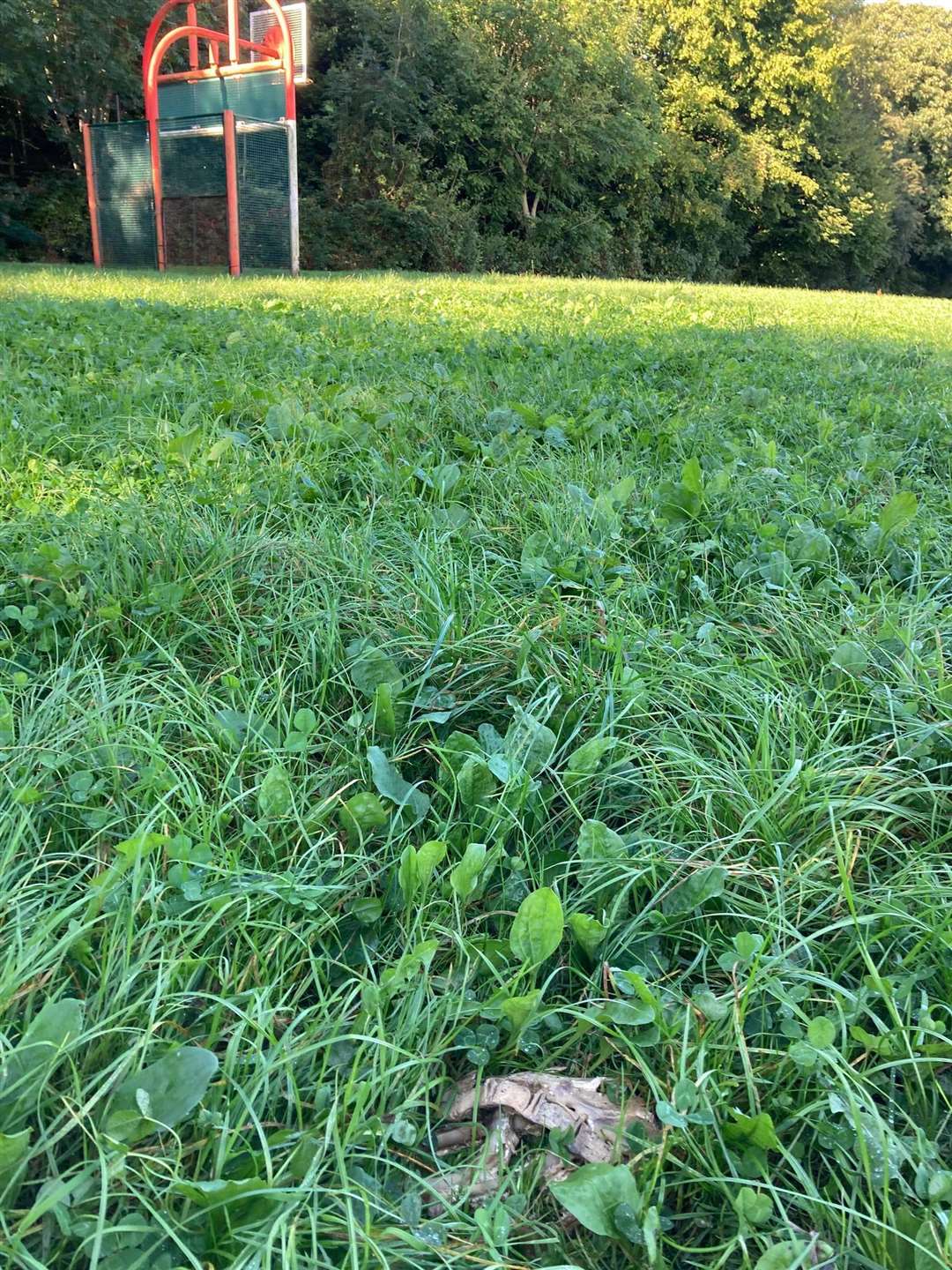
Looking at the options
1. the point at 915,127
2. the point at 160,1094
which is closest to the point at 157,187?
the point at 160,1094

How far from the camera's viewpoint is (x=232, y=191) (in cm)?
1152

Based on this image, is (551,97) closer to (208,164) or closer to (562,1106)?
(208,164)

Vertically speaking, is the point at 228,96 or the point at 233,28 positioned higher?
the point at 233,28

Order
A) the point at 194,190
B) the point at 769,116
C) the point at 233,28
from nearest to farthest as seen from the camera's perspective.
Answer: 1. the point at 194,190
2. the point at 233,28
3. the point at 769,116

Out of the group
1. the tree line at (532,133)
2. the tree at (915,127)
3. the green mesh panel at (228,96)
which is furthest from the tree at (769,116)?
the green mesh panel at (228,96)

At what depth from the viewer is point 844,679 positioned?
1.83 m

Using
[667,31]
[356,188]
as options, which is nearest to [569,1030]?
[356,188]

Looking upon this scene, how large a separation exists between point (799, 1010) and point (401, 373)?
3.52 metres

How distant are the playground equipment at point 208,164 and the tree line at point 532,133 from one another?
4494mm

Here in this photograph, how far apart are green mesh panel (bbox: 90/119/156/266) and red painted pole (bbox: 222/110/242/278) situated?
1598 millimetres

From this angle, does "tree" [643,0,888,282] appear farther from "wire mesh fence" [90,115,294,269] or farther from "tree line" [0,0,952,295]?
"wire mesh fence" [90,115,294,269]

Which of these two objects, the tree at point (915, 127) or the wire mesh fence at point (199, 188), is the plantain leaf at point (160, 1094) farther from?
the tree at point (915, 127)

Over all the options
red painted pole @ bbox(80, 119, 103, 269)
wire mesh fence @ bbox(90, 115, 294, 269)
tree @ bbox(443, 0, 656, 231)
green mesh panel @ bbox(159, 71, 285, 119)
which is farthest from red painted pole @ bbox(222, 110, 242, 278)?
tree @ bbox(443, 0, 656, 231)

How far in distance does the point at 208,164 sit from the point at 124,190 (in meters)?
1.75
